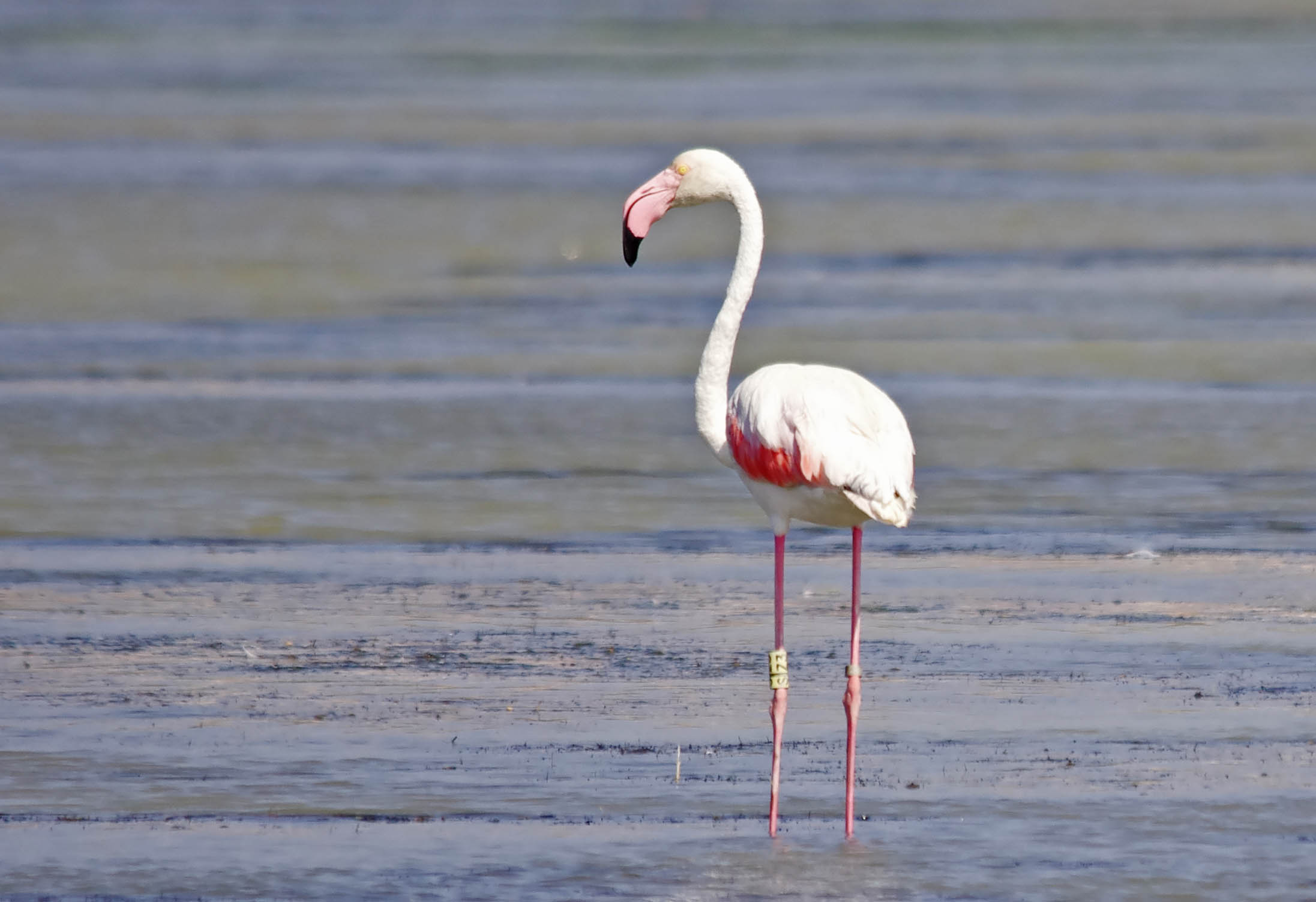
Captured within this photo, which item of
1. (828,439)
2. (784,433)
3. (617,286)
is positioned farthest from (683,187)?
(617,286)

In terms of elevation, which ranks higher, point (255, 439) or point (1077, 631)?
point (255, 439)

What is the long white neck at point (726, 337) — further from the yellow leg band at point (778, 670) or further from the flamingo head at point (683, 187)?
the yellow leg band at point (778, 670)

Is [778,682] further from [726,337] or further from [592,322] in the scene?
[592,322]

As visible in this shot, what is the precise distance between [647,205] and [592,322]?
815cm

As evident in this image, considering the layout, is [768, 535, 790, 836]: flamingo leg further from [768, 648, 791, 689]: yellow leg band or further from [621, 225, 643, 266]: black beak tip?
[621, 225, 643, 266]: black beak tip

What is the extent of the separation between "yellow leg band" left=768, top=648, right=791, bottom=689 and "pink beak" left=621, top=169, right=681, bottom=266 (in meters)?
1.40

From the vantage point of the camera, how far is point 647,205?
311 inches

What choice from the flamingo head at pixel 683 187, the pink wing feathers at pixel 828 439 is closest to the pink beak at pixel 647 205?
the flamingo head at pixel 683 187

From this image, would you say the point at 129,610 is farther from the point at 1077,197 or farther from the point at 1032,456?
the point at 1077,197

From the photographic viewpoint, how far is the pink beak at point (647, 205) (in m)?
7.88

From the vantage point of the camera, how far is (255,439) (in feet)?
41.6

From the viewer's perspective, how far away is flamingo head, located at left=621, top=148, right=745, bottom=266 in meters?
7.87

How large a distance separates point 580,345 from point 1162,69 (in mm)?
17148

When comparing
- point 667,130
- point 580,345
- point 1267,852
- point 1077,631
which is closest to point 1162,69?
point 667,130
